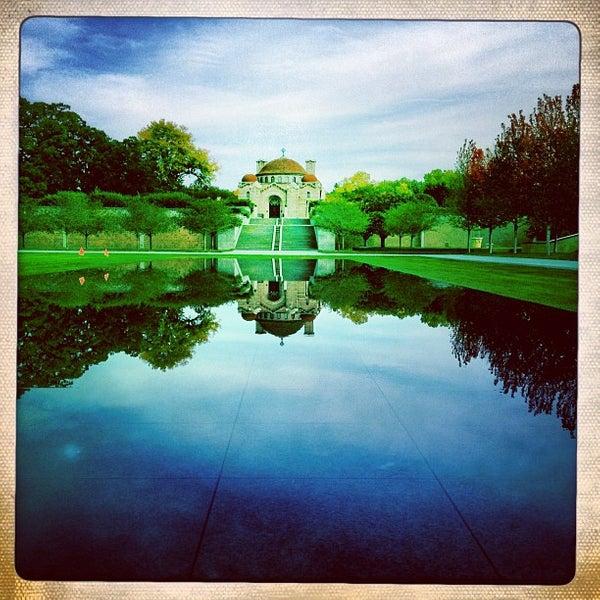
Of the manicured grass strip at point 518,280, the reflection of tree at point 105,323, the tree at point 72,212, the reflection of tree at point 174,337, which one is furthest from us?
the manicured grass strip at point 518,280

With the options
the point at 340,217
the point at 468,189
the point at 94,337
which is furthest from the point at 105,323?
the point at 340,217

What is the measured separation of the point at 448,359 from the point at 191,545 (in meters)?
3.20

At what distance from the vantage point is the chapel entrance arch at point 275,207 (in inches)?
687

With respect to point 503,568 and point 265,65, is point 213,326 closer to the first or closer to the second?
point 265,65

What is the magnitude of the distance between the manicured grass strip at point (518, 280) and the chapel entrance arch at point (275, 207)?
13.2ft

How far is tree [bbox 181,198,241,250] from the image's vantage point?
1051 centimetres

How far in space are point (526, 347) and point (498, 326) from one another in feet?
3.87

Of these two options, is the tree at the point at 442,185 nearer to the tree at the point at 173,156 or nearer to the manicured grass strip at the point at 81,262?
the tree at the point at 173,156

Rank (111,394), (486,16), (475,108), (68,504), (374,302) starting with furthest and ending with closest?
(374,302) < (475,108) < (111,394) < (486,16) < (68,504)

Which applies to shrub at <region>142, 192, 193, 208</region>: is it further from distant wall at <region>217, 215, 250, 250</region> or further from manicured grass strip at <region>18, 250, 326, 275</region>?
distant wall at <region>217, 215, 250, 250</region>

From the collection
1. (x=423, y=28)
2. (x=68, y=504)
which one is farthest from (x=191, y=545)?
(x=423, y=28)

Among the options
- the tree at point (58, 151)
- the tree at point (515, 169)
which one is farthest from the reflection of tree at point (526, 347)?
the tree at point (58, 151)

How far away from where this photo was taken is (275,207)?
19500mm

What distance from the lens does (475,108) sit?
533 centimetres
